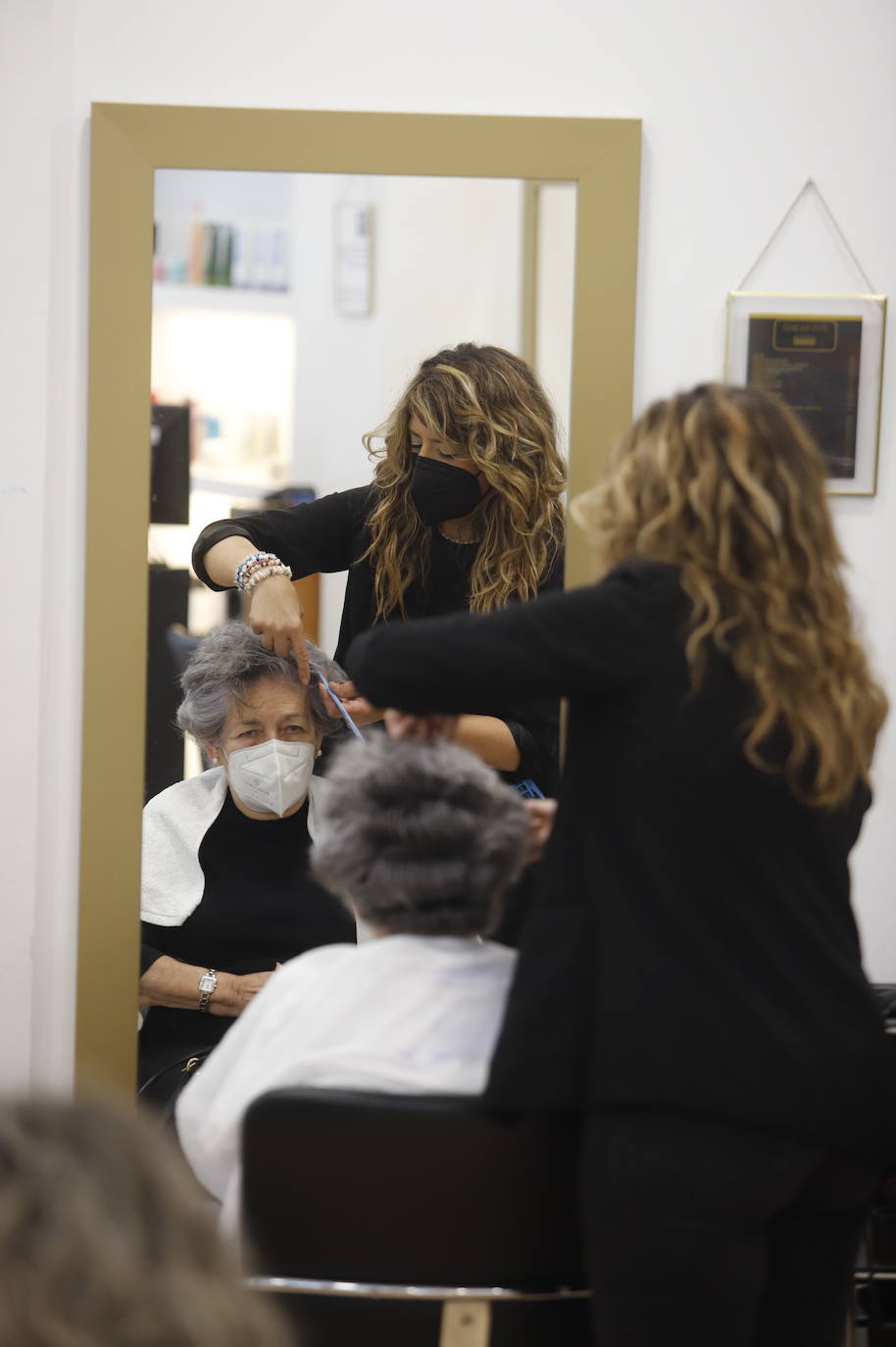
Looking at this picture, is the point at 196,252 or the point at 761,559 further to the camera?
the point at 196,252

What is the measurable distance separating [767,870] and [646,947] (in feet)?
0.42

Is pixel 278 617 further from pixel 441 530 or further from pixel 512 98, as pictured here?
pixel 512 98

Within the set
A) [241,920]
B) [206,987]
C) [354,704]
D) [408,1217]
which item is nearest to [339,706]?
[354,704]

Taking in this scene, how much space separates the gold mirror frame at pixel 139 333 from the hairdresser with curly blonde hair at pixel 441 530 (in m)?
0.08

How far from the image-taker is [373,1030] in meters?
1.33

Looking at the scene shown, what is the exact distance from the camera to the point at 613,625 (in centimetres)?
122

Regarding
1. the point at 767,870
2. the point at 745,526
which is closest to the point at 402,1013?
the point at 767,870

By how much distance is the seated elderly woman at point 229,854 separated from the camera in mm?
2025

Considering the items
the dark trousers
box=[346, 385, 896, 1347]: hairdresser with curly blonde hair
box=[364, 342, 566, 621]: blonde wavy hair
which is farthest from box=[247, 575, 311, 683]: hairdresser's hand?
the dark trousers

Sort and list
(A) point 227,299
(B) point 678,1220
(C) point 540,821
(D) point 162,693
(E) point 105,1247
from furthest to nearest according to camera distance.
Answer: (A) point 227,299, (D) point 162,693, (C) point 540,821, (B) point 678,1220, (E) point 105,1247

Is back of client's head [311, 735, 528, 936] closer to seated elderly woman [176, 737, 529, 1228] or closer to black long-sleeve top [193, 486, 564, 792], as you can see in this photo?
seated elderly woman [176, 737, 529, 1228]

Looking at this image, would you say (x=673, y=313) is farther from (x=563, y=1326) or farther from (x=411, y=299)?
(x=563, y=1326)

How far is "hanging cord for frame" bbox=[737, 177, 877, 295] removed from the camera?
6.56 feet

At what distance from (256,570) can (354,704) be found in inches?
9.5
